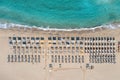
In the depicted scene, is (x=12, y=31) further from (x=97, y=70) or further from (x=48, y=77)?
(x=97, y=70)

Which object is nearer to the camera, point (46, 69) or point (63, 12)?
point (46, 69)

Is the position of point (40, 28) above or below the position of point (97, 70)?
above

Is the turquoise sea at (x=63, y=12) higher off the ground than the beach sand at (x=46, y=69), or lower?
higher

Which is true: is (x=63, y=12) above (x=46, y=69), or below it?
above

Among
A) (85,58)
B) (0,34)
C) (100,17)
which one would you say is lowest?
(85,58)

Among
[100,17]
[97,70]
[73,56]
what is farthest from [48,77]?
[100,17]
